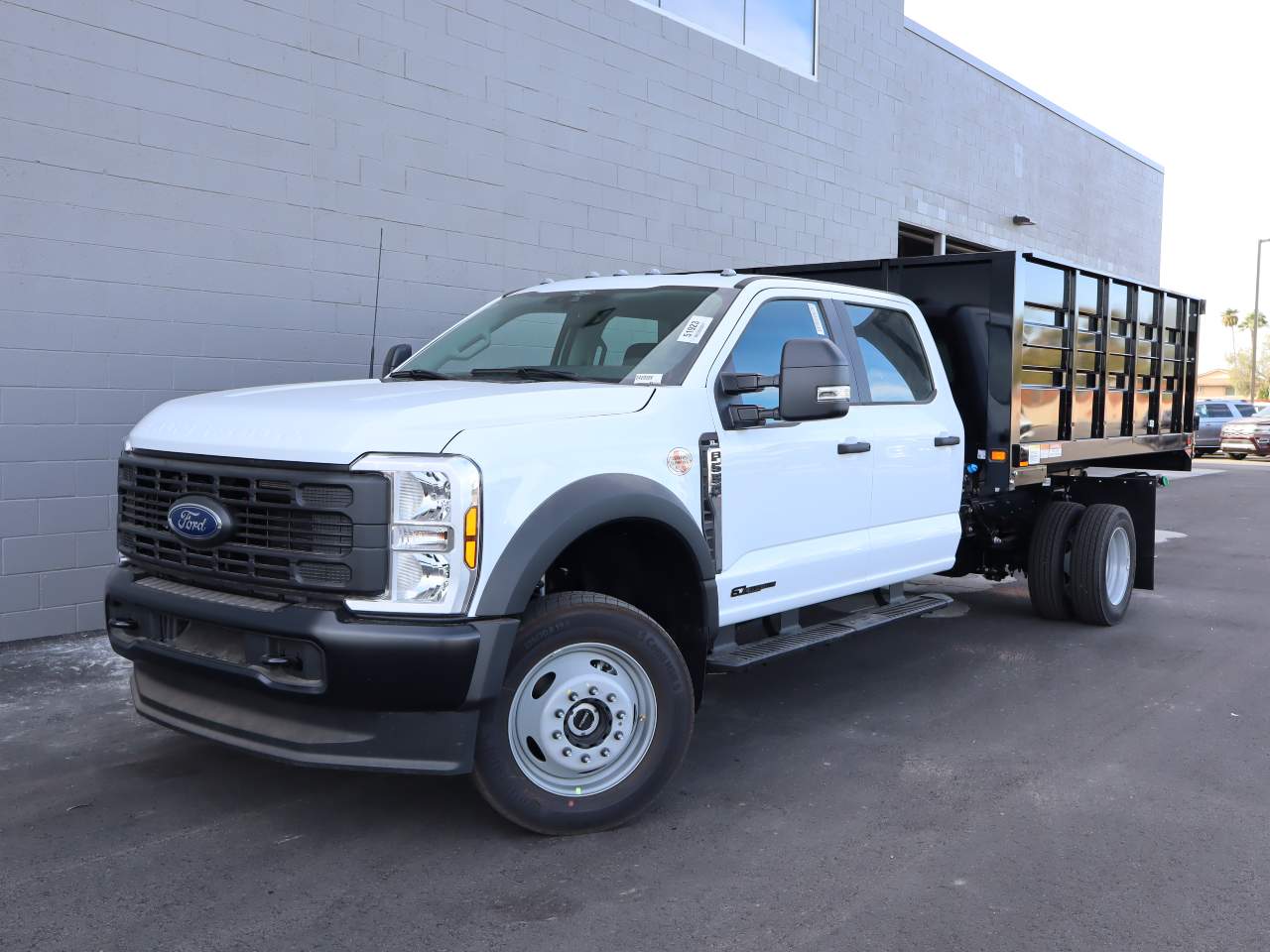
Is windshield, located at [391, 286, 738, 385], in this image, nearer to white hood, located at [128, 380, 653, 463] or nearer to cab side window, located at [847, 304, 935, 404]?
white hood, located at [128, 380, 653, 463]

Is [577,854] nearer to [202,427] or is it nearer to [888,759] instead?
[888,759]

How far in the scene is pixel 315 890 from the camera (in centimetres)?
368

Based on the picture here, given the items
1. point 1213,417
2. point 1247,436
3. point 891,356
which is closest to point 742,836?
point 891,356

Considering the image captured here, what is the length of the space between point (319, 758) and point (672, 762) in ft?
4.32

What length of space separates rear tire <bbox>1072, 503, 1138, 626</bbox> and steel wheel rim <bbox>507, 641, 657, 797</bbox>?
15.1 ft

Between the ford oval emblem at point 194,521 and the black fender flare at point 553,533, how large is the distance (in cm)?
98

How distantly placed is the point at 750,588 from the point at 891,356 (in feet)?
6.13

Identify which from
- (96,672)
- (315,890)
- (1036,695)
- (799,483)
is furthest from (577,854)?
(96,672)

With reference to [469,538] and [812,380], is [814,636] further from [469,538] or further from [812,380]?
[469,538]

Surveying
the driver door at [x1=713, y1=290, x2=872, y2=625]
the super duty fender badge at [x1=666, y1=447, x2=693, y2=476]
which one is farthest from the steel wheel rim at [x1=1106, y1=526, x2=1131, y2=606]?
the super duty fender badge at [x1=666, y1=447, x2=693, y2=476]

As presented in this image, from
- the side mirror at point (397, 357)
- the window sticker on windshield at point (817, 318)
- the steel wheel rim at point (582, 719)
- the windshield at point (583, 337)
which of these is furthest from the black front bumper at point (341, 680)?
the window sticker on windshield at point (817, 318)

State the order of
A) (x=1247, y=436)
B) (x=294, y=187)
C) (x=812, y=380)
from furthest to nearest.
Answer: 1. (x=1247, y=436)
2. (x=294, y=187)
3. (x=812, y=380)

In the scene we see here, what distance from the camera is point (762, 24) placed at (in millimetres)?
12625

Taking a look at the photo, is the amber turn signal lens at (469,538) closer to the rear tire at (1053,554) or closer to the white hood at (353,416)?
the white hood at (353,416)
